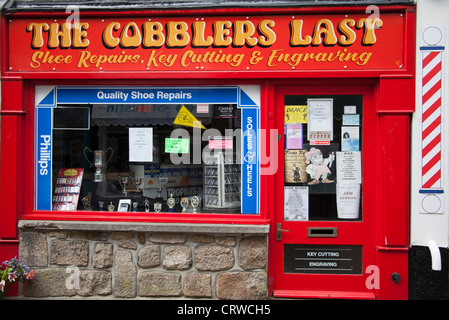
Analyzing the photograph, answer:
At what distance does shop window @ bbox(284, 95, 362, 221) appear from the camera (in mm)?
5078

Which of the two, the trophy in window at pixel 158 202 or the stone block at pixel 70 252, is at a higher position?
the trophy in window at pixel 158 202

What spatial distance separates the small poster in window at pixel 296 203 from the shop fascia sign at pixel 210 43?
1.36m

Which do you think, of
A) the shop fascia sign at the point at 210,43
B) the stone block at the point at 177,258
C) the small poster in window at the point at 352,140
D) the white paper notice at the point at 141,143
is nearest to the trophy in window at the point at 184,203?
the stone block at the point at 177,258

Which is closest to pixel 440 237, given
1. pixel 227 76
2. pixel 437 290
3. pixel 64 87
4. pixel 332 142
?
pixel 437 290

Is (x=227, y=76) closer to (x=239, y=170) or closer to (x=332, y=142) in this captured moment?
(x=239, y=170)

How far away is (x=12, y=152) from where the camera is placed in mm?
5090

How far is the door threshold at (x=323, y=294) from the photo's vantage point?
16.2 feet

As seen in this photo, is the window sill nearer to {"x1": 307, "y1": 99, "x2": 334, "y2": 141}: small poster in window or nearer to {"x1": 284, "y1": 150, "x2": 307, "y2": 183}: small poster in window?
{"x1": 284, "y1": 150, "x2": 307, "y2": 183}: small poster in window

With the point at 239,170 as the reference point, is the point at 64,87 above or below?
above

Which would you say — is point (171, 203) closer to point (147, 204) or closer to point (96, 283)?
point (147, 204)

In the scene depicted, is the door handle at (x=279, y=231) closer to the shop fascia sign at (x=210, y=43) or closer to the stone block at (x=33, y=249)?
the shop fascia sign at (x=210, y=43)

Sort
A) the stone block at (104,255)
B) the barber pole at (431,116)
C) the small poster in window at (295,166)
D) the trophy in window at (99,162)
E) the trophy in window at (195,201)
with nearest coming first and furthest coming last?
the barber pole at (431,116) < the stone block at (104,255) < the small poster in window at (295,166) < the trophy in window at (195,201) < the trophy in window at (99,162)

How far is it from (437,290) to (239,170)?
8.06ft

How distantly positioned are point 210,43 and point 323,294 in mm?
3052
